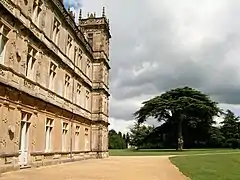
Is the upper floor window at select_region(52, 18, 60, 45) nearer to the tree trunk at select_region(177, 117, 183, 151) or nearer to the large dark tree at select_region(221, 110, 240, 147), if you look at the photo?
the tree trunk at select_region(177, 117, 183, 151)

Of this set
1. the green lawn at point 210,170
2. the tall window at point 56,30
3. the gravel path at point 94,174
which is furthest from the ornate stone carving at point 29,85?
the green lawn at point 210,170

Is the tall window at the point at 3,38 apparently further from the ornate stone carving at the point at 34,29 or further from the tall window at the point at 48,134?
the tall window at the point at 48,134

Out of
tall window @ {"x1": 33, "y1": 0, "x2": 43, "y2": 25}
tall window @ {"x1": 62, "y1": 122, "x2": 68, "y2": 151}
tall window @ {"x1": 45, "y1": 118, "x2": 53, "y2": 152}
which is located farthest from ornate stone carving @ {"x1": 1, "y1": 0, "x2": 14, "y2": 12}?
tall window @ {"x1": 62, "y1": 122, "x2": 68, "y2": 151}

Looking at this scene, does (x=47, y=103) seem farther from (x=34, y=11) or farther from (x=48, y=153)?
(x=34, y=11)

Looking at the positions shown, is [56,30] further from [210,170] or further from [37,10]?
[210,170]

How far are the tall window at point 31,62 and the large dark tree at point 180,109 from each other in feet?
146

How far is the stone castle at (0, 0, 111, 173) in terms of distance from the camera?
50.6 feet

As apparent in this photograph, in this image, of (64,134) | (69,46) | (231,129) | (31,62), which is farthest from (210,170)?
(231,129)

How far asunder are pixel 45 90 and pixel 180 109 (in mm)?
42925

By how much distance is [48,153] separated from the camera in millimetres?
21016

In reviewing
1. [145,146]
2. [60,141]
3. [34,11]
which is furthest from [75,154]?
[145,146]

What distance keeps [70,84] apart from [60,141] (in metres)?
5.20

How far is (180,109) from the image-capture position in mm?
60938

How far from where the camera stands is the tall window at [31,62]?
60.8 feet
